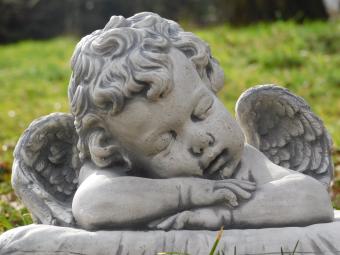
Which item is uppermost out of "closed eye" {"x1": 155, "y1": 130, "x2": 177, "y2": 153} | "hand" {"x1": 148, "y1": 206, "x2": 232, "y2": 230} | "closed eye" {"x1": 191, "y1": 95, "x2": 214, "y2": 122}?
"closed eye" {"x1": 191, "y1": 95, "x2": 214, "y2": 122}

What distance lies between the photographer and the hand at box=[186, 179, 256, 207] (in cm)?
339

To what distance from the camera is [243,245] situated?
326cm

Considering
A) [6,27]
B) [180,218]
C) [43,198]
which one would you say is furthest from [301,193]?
[6,27]

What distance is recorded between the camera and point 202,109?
348 cm

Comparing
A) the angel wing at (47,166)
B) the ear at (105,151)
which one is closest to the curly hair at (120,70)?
the ear at (105,151)

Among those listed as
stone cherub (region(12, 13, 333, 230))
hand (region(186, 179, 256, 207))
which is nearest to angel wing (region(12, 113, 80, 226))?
stone cherub (region(12, 13, 333, 230))

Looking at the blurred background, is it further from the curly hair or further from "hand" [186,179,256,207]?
"hand" [186,179,256,207]

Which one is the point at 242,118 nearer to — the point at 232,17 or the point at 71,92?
the point at 71,92

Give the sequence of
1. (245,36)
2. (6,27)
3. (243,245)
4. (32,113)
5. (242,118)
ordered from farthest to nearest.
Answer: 1. (6,27)
2. (245,36)
3. (32,113)
4. (242,118)
5. (243,245)

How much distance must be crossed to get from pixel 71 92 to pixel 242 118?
91cm

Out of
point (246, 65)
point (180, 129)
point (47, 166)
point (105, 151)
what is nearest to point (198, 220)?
point (180, 129)

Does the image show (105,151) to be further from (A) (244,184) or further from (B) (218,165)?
(A) (244,184)

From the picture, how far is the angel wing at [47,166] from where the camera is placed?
12.1 ft

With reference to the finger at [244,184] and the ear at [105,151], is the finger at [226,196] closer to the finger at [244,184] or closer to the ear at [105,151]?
the finger at [244,184]
